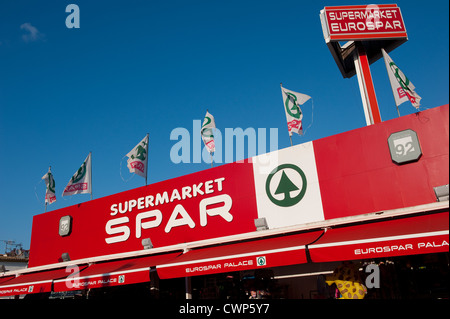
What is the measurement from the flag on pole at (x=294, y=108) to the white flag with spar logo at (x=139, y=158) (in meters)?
6.23

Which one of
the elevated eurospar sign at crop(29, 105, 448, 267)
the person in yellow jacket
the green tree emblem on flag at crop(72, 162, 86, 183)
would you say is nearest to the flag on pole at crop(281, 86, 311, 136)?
the elevated eurospar sign at crop(29, 105, 448, 267)

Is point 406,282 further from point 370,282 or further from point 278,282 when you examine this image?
point 278,282

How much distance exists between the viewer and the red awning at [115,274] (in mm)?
10500

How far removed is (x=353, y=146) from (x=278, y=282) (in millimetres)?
5147

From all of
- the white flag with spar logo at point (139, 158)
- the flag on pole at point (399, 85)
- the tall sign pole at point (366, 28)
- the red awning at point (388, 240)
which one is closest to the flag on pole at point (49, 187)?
the white flag with spar logo at point (139, 158)

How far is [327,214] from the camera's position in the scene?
1009cm

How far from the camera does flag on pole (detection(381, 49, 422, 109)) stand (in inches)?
413

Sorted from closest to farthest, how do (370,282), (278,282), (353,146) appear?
(370,282)
(353,146)
(278,282)

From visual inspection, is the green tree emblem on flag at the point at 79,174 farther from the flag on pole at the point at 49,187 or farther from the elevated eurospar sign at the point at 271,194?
the flag on pole at the point at 49,187

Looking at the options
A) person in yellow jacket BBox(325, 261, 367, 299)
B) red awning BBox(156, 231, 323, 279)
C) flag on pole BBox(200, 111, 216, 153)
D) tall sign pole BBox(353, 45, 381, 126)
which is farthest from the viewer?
flag on pole BBox(200, 111, 216, 153)

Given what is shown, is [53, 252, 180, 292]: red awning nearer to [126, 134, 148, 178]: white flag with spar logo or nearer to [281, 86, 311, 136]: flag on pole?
[126, 134, 148, 178]: white flag with spar logo

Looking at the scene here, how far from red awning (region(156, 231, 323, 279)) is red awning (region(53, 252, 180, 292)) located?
2.31ft

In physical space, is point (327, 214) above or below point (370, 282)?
above

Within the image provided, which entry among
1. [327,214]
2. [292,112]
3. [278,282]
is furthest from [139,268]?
[292,112]
